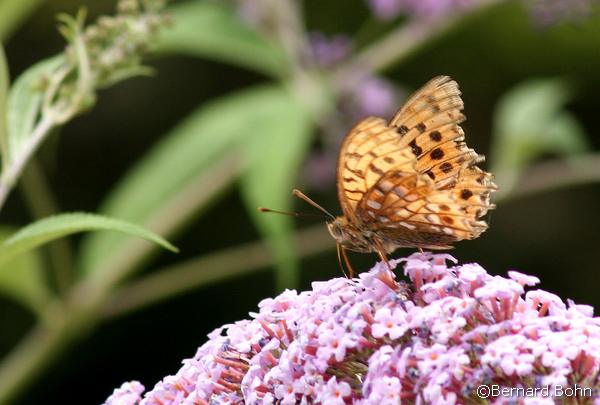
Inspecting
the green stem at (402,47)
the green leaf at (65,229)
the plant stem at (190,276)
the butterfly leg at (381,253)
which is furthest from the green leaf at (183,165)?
the green leaf at (65,229)

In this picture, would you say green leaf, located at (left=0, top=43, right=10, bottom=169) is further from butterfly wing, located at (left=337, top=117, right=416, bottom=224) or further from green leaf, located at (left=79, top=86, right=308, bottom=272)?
green leaf, located at (left=79, top=86, right=308, bottom=272)

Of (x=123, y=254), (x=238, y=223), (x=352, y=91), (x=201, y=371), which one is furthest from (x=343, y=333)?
(x=238, y=223)

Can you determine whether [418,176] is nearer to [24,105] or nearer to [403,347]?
[403,347]

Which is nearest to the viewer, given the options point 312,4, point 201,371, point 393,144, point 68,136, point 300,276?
point 201,371

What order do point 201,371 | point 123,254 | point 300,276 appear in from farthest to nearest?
point 300,276, point 123,254, point 201,371

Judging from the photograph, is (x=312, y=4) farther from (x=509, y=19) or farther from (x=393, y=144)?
(x=393, y=144)

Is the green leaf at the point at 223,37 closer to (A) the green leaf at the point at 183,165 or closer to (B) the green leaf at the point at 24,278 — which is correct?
(A) the green leaf at the point at 183,165
